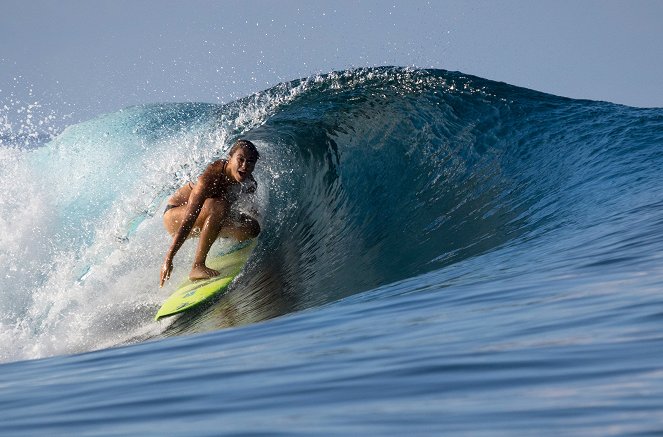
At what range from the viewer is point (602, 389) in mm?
2266

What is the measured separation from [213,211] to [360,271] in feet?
4.42

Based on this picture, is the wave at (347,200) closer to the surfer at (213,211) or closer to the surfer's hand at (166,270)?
the surfer's hand at (166,270)

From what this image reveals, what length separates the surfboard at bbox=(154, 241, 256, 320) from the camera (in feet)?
24.2

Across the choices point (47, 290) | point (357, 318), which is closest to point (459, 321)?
point (357, 318)

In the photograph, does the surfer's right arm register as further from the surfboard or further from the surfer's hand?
the surfboard

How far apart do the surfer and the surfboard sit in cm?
9

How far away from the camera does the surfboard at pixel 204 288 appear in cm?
736

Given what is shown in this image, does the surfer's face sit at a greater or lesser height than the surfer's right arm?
greater

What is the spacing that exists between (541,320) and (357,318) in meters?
0.95

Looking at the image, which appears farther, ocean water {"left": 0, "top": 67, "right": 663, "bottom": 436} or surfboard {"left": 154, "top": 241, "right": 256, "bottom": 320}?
surfboard {"left": 154, "top": 241, "right": 256, "bottom": 320}

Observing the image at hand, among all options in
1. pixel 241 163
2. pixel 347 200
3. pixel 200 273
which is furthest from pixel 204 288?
pixel 347 200

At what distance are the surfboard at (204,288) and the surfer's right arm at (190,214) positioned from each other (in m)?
0.23

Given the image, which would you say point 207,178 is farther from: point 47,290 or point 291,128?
point 291,128

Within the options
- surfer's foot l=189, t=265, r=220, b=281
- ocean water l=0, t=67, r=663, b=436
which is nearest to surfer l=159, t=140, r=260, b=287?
surfer's foot l=189, t=265, r=220, b=281
